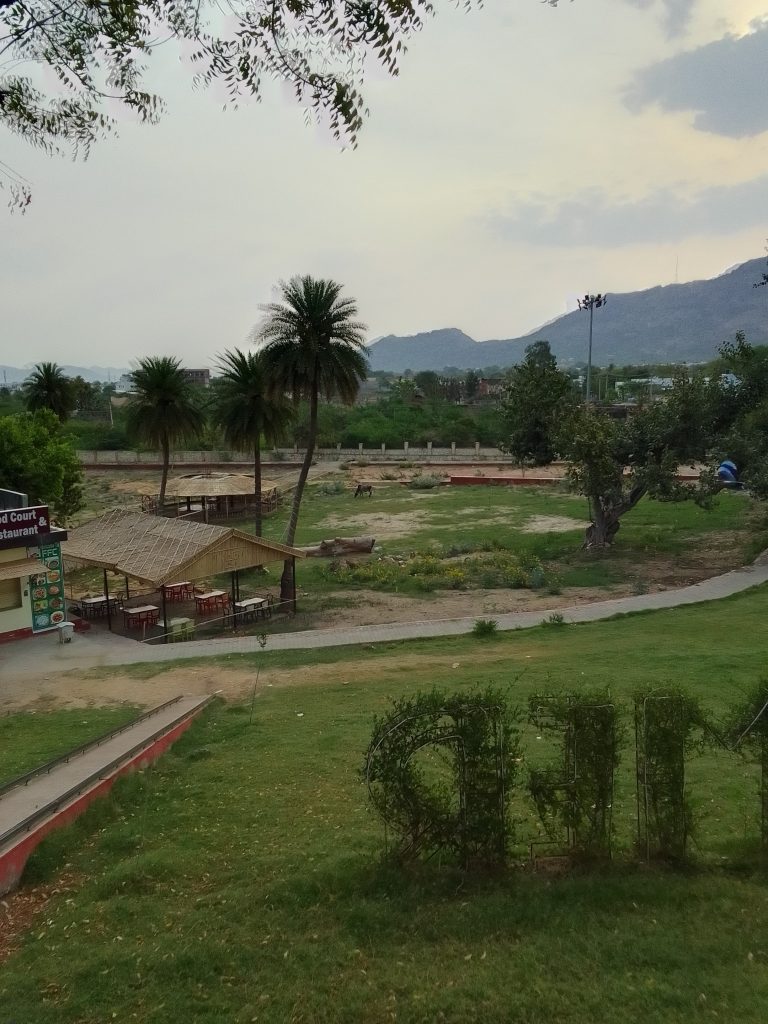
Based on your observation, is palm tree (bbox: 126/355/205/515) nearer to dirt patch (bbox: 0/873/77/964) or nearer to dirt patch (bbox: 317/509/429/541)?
dirt patch (bbox: 317/509/429/541)

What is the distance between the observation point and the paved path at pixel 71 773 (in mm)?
8625

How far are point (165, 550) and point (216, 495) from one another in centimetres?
2019

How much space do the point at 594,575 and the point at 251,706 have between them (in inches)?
652

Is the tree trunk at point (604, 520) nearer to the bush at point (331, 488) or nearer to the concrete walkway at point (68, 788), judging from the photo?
the concrete walkway at point (68, 788)

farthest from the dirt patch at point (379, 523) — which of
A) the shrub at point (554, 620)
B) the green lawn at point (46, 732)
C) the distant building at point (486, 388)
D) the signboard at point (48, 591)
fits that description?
the distant building at point (486, 388)

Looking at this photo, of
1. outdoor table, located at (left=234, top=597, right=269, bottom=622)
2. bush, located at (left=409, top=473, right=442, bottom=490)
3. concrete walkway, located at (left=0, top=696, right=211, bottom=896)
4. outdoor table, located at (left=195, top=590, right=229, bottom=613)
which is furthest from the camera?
bush, located at (left=409, top=473, right=442, bottom=490)

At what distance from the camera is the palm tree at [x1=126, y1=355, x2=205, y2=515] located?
3719cm

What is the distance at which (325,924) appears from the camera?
6.45 meters

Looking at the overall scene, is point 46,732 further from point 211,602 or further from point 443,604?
point 443,604

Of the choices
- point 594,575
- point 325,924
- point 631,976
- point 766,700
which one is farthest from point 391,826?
point 594,575

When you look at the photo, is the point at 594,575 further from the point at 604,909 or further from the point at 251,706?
the point at 604,909

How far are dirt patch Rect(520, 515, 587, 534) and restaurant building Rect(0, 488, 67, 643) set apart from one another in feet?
75.6

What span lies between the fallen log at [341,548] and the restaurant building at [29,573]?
43.0 ft

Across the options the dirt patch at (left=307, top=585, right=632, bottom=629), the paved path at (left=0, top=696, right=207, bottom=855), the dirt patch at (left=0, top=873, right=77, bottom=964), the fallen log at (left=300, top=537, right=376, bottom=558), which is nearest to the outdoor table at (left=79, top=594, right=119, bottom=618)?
the dirt patch at (left=307, top=585, right=632, bottom=629)
